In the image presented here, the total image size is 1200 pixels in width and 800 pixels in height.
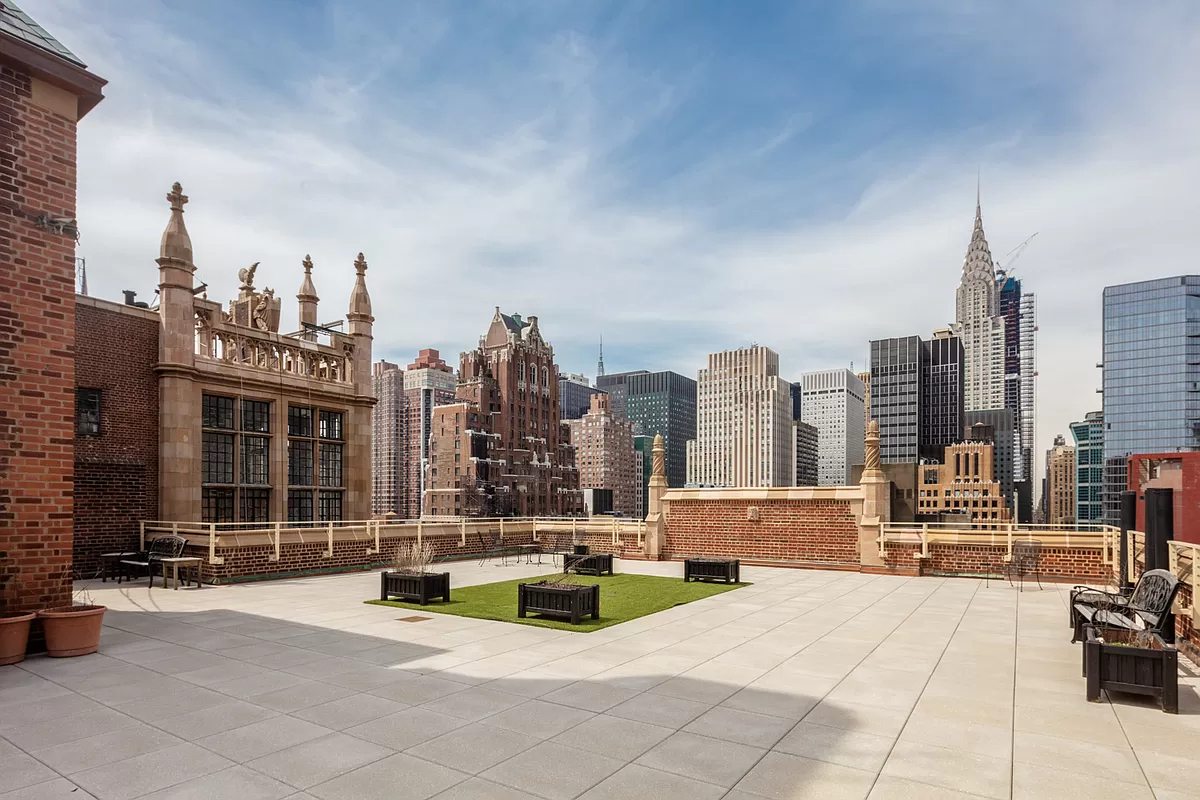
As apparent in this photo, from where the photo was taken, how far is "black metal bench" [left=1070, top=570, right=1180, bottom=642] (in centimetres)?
802

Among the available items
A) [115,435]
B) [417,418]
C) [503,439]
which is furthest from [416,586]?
[417,418]

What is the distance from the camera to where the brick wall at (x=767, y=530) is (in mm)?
19891

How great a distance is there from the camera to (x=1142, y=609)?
8.76m

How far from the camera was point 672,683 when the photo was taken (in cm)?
755

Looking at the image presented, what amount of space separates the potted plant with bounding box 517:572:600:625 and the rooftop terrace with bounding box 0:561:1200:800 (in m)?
0.68

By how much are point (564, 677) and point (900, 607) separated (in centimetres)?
806

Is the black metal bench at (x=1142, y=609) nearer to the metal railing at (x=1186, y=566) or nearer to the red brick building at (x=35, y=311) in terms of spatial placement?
the metal railing at (x=1186, y=566)

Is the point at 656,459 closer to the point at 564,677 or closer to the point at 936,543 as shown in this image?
the point at 936,543

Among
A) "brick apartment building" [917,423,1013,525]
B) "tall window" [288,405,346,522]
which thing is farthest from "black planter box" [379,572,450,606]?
"brick apartment building" [917,423,1013,525]

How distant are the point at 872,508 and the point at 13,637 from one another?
1828 centimetres

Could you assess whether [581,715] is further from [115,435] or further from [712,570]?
[115,435]

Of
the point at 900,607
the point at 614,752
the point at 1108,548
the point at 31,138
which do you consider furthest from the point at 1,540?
the point at 1108,548

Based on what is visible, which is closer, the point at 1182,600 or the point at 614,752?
the point at 614,752

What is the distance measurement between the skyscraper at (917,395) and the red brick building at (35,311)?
19310cm
